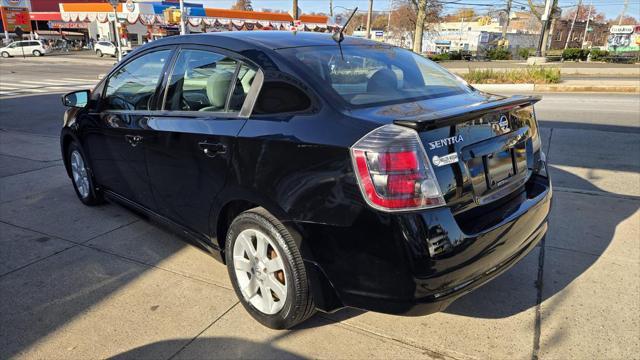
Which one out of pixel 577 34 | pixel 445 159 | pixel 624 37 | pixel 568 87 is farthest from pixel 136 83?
pixel 577 34

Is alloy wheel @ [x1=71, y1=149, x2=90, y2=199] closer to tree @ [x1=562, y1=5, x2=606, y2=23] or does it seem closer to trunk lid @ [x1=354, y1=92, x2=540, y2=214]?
trunk lid @ [x1=354, y1=92, x2=540, y2=214]

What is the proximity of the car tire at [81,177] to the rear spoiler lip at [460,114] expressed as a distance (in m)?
3.65

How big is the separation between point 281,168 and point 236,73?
81 centimetres

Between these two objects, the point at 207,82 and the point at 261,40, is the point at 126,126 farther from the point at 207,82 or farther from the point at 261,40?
the point at 261,40

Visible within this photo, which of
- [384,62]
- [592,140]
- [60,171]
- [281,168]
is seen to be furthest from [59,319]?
[592,140]

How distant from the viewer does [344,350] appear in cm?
262

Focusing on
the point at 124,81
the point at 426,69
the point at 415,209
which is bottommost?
the point at 415,209

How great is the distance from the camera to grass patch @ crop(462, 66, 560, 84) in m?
17.2

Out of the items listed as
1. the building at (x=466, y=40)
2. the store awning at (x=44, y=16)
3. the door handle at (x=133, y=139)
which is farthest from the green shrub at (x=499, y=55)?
the store awning at (x=44, y=16)

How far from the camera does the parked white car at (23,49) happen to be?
153 ft

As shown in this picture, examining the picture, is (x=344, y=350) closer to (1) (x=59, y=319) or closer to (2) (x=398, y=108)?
(2) (x=398, y=108)

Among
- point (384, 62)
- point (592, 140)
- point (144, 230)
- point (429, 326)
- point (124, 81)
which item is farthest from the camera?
point (592, 140)

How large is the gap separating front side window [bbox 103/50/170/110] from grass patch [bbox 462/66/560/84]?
15782 mm

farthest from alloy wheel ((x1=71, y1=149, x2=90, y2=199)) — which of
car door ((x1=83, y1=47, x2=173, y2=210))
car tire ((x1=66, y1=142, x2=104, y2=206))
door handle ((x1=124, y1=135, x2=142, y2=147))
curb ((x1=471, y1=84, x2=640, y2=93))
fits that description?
curb ((x1=471, y1=84, x2=640, y2=93))
